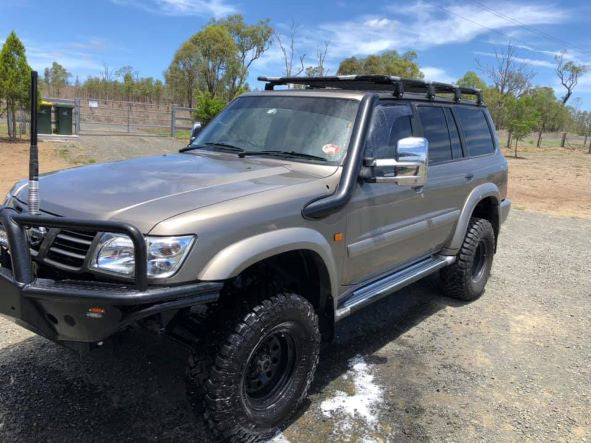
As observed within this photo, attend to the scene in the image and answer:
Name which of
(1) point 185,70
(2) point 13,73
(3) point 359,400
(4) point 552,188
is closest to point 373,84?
(3) point 359,400

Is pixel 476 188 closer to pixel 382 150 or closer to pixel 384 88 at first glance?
pixel 384 88

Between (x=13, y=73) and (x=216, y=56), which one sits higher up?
(x=216, y=56)

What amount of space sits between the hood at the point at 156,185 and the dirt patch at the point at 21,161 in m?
7.69

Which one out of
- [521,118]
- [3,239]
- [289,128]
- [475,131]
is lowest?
[3,239]

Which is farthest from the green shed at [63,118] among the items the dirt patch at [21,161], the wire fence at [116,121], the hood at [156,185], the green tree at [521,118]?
the green tree at [521,118]

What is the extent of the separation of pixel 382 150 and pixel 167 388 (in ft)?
7.09

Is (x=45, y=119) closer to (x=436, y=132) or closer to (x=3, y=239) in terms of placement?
(x=436, y=132)

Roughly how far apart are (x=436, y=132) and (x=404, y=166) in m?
1.37

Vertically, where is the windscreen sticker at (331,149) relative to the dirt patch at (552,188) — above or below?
above

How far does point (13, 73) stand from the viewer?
1667 cm

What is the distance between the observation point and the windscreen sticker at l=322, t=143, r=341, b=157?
Result: 3453 millimetres

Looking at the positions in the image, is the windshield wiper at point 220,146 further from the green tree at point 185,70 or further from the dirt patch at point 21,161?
the green tree at point 185,70

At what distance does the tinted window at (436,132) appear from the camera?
4.34 metres

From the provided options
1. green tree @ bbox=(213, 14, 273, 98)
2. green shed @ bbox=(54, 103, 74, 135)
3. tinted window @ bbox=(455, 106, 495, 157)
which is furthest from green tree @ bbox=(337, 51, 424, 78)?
tinted window @ bbox=(455, 106, 495, 157)
